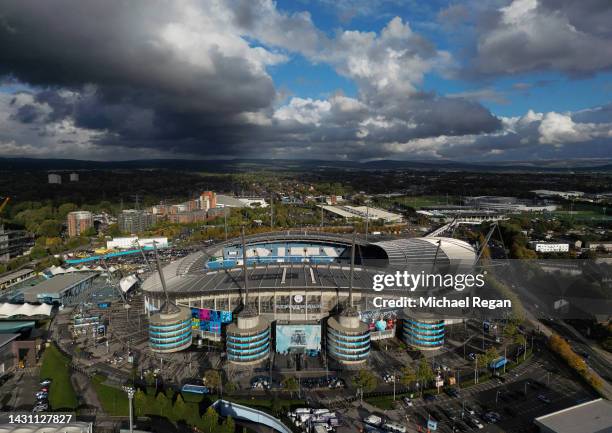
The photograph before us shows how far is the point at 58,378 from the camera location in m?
32.9

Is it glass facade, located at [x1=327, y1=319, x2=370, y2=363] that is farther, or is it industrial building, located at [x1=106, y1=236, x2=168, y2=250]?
industrial building, located at [x1=106, y1=236, x2=168, y2=250]

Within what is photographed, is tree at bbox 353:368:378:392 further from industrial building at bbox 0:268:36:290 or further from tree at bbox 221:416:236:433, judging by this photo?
industrial building at bbox 0:268:36:290

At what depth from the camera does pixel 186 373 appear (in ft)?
113

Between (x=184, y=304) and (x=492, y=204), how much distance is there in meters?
119

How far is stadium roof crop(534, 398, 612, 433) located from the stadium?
42.3ft

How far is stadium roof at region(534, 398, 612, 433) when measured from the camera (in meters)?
25.1

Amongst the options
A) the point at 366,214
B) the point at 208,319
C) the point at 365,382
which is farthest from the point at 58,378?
the point at 366,214

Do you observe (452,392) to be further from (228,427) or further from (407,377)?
(228,427)

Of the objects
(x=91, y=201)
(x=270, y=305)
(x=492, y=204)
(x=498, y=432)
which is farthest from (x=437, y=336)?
(x=91, y=201)

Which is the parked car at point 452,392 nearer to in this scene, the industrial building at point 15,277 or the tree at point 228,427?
the tree at point 228,427

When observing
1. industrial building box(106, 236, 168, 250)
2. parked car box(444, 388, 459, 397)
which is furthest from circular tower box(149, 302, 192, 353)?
industrial building box(106, 236, 168, 250)

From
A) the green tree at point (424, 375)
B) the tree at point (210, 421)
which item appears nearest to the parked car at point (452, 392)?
the green tree at point (424, 375)

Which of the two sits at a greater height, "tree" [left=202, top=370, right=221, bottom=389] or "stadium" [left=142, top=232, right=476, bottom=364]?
"stadium" [left=142, top=232, right=476, bottom=364]

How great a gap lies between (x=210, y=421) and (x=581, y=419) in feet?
75.7
